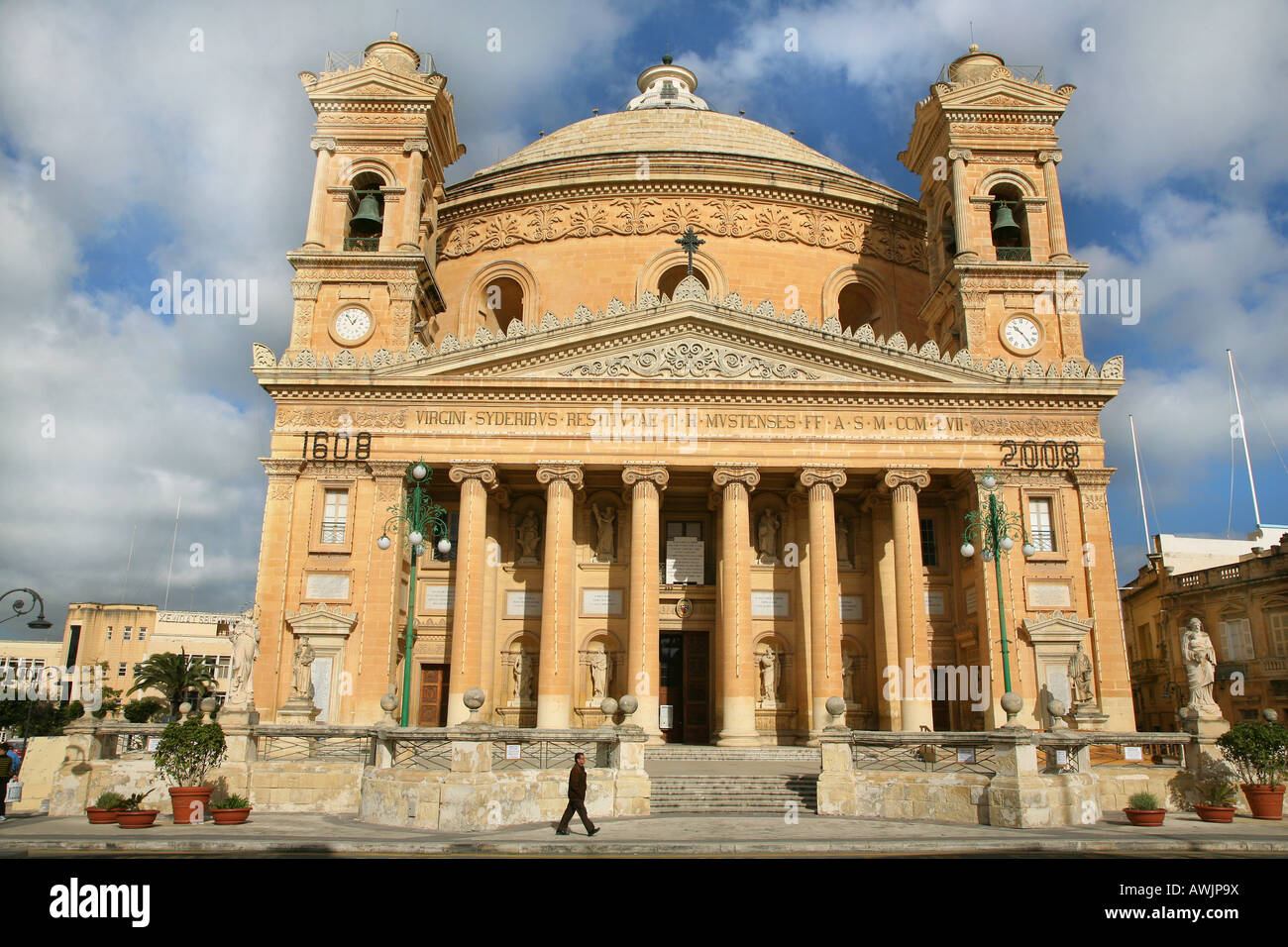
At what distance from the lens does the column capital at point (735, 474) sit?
29797mm

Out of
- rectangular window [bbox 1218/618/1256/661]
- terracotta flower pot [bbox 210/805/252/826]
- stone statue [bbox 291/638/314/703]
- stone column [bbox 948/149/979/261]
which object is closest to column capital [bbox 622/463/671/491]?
stone statue [bbox 291/638/314/703]

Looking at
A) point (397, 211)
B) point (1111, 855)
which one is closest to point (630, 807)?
point (1111, 855)

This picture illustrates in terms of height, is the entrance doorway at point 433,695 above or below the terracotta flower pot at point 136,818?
above

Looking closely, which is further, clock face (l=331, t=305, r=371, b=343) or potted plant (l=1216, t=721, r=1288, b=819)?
clock face (l=331, t=305, r=371, b=343)

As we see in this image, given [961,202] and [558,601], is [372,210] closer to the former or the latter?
[558,601]

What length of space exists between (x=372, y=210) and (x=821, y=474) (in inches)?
697

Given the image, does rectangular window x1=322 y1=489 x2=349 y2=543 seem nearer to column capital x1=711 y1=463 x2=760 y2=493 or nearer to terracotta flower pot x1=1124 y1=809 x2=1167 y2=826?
column capital x1=711 y1=463 x2=760 y2=493

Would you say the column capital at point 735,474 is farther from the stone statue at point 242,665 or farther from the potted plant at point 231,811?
the potted plant at point 231,811

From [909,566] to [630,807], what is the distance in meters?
13.4

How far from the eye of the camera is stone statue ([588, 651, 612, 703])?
3036cm

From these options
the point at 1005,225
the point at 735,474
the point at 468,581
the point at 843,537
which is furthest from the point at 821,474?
the point at 1005,225

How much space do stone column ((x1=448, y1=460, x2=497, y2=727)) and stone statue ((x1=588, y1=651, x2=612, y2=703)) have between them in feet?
12.9

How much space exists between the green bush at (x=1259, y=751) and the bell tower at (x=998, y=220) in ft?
50.0

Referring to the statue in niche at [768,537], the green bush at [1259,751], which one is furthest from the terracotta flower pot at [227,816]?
the green bush at [1259,751]
